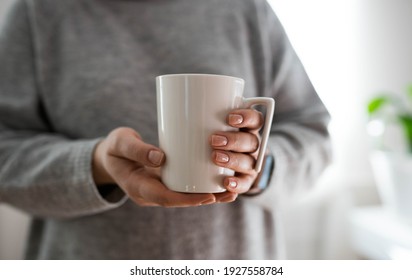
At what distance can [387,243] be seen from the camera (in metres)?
A: 0.47

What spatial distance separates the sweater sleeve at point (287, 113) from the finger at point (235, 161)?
0.24ft

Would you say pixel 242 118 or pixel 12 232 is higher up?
pixel 242 118

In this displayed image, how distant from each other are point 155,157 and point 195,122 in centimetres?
4

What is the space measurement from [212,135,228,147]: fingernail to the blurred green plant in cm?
33

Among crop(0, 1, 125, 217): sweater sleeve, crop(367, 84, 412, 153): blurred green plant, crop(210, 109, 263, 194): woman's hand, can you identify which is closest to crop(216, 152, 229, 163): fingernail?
crop(210, 109, 263, 194): woman's hand

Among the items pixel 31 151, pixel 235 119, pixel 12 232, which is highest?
pixel 235 119

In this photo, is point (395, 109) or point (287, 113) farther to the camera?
point (395, 109)

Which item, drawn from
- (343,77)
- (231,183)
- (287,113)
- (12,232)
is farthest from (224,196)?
(12,232)

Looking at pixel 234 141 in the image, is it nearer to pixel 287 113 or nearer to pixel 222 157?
pixel 222 157

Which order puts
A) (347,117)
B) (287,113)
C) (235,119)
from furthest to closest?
(347,117), (287,113), (235,119)

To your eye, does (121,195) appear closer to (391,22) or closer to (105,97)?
(105,97)

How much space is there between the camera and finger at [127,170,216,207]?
0.22 m

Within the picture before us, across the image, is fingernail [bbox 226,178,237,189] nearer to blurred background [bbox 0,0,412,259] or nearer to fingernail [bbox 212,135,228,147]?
fingernail [bbox 212,135,228,147]

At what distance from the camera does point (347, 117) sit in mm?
455
